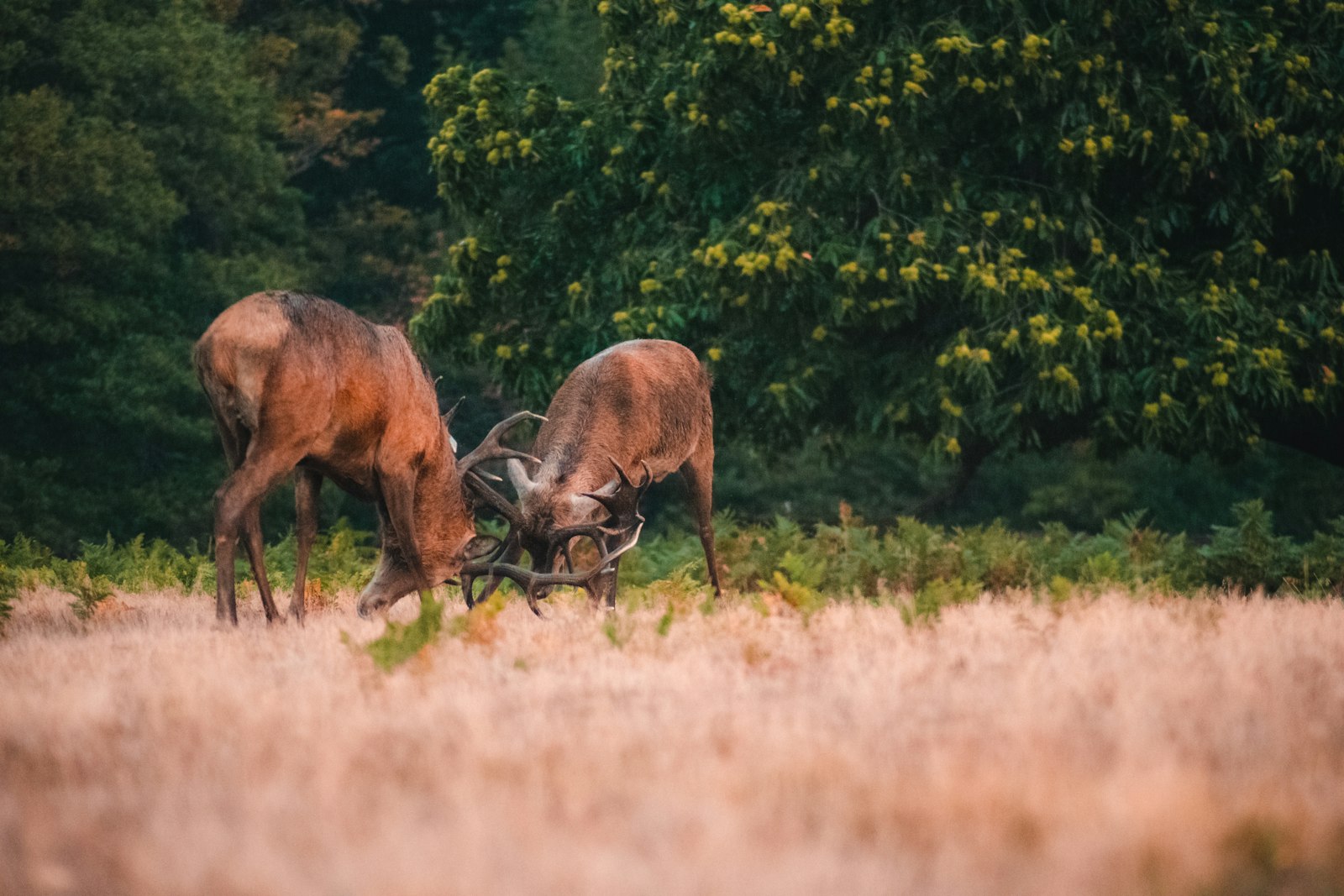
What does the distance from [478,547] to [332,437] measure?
1.64 m

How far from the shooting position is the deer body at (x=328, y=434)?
8.68m

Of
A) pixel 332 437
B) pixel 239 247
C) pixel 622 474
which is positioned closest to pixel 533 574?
pixel 622 474

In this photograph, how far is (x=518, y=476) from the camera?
1062cm

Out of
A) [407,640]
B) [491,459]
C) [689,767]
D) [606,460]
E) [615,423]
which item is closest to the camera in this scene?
[689,767]

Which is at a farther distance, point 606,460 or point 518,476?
point 606,460

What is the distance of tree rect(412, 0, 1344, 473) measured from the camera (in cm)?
1482

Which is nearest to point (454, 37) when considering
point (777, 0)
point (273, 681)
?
point (777, 0)

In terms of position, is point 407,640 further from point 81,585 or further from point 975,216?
point 975,216

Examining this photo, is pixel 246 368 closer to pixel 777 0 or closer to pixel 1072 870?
pixel 1072 870

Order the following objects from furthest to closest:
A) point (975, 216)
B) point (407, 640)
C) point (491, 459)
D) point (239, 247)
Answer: point (239, 247) < point (975, 216) < point (491, 459) < point (407, 640)

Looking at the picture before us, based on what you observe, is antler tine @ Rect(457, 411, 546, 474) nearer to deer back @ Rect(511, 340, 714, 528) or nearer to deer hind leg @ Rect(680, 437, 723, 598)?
deer back @ Rect(511, 340, 714, 528)

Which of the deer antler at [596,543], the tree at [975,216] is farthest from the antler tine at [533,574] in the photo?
the tree at [975,216]

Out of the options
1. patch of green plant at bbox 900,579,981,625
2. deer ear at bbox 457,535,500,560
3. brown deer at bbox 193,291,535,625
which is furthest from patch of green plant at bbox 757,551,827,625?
brown deer at bbox 193,291,535,625

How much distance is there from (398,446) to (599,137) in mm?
8871
